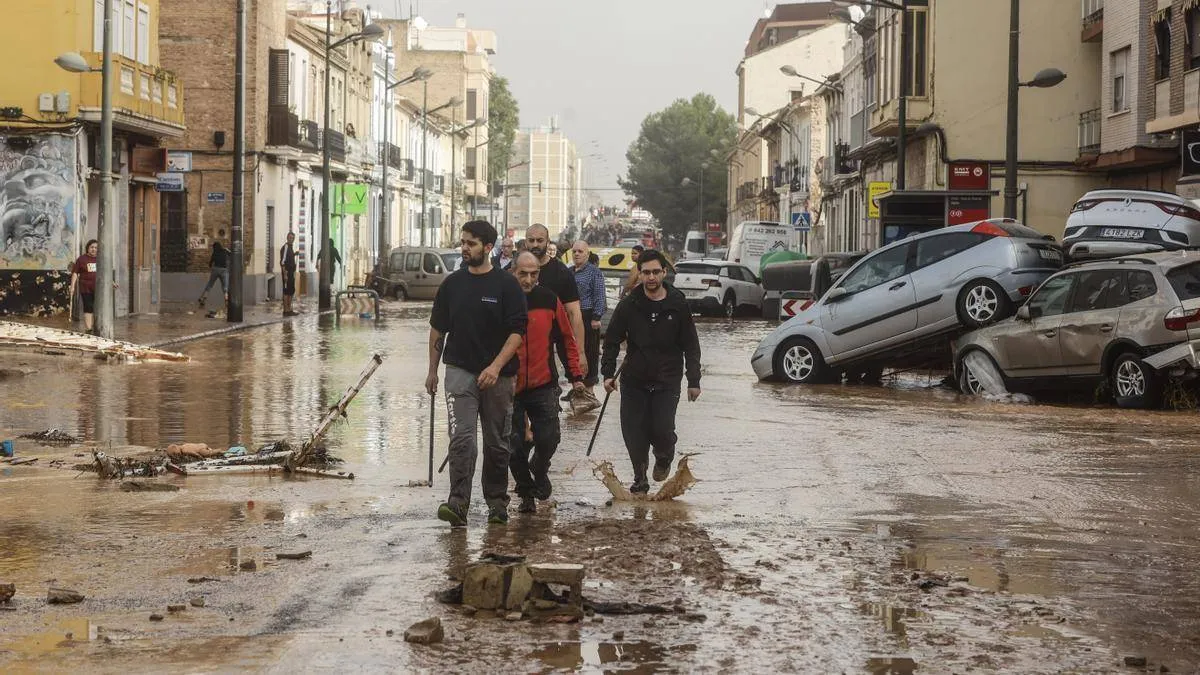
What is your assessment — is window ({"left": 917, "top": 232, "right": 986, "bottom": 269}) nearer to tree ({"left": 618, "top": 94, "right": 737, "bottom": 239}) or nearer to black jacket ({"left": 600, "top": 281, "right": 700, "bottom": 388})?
black jacket ({"left": 600, "top": 281, "right": 700, "bottom": 388})

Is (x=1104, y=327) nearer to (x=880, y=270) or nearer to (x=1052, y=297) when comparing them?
(x=1052, y=297)

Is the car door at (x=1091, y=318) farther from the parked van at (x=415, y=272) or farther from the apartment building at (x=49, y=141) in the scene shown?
the parked van at (x=415, y=272)

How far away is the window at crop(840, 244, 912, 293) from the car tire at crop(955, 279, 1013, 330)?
963 millimetres

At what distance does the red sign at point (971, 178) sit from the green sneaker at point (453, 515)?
31.4m

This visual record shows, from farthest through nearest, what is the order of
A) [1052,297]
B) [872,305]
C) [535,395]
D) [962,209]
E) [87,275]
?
[962,209] → [87,275] → [872,305] → [1052,297] → [535,395]

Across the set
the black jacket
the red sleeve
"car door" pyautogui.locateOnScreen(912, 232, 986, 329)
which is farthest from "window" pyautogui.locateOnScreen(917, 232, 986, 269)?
the red sleeve

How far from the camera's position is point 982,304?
2044 cm

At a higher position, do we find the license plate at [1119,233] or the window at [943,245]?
the license plate at [1119,233]

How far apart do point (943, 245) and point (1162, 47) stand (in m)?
14.3

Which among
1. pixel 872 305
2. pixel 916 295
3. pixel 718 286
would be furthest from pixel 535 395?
pixel 718 286

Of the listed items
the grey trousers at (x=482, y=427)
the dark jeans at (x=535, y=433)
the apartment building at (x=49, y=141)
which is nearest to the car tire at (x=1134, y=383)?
the dark jeans at (x=535, y=433)

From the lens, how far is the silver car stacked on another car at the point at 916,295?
67.3 feet

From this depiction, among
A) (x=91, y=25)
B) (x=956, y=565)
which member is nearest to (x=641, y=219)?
(x=91, y=25)

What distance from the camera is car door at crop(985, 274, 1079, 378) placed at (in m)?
19.0
